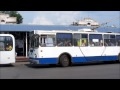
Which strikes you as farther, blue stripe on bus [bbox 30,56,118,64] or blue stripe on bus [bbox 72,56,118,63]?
blue stripe on bus [bbox 72,56,118,63]

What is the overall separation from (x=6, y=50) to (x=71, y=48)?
180 inches

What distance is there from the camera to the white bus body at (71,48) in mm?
19984

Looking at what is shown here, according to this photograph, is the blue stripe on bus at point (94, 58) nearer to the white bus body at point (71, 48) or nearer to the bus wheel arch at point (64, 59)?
the white bus body at point (71, 48)

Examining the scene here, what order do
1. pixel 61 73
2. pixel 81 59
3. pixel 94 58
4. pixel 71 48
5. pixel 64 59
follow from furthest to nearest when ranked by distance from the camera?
pixel 94 58, pixel 81 59, pixel 71 48, pixel 64 59, pixel 61 73

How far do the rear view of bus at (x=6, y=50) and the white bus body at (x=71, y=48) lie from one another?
4.70 ft

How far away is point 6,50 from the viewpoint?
21375 mm

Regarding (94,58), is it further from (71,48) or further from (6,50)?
(6,50)

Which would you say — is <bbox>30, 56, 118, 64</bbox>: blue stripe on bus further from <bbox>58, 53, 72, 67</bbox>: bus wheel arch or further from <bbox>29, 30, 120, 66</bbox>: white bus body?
<bbox>58, 53, 72, 67</bbox>: bus wheel arch

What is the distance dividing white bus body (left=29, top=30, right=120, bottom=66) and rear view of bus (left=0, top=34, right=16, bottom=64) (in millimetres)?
1432

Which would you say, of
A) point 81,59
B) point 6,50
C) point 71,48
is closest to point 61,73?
point 71,48

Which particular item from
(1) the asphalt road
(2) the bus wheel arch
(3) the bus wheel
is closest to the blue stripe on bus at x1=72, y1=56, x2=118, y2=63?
(2) the bus wheel arch

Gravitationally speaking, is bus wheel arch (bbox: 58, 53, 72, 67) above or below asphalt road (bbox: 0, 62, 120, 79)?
above

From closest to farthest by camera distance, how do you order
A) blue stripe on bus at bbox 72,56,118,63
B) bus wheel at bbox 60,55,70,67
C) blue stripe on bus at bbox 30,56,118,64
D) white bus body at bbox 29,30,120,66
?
blue stripe on bus at bbox 30,56,118,64, white bus body at bbox 29,30,120,66, bus wheel at bbox 60,55,70,67, blue stripe on bus at bbox 72,56,118,63

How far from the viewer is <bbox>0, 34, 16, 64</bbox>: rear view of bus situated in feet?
69.6
